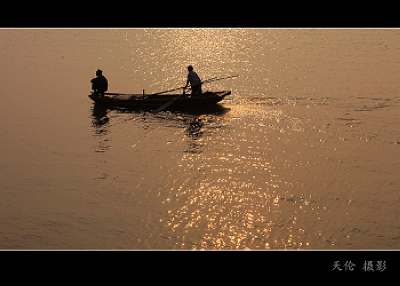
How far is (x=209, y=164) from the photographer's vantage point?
18.9 metres

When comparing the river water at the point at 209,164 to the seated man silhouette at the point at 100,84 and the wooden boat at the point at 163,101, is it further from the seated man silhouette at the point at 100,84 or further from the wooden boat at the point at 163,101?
the seated man silhouette at the point at 100,84

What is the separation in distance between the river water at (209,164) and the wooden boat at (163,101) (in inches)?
22.0

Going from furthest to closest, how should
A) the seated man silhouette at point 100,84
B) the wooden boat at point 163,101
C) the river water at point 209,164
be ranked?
the seated man silhouette at point 100,84 → the wooden boat at point 163,101 → the river water at point 209,164

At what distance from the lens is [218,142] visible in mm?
21469

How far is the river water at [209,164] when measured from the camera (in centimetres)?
1388

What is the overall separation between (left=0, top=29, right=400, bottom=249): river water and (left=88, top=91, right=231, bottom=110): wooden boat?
0.56 metres

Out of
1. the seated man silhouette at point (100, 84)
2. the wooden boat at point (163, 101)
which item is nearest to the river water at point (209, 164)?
the wooden boat at point (163, 101)

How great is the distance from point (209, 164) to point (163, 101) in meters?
8.16

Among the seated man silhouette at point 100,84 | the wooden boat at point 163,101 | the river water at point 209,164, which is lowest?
the river water at point 209,164

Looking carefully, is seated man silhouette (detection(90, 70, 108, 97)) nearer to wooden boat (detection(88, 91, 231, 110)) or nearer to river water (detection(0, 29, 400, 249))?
wooden boat (detection(88, 91, 231, 110))

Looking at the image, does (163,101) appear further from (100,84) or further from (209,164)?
(209,164)

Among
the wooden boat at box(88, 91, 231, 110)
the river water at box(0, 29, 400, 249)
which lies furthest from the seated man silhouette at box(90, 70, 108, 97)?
the river water at box(0, 29, 400, 249)

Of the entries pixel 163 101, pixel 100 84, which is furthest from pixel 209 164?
pixel 100 84

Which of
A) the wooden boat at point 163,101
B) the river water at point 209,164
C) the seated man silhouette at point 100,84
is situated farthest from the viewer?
the seated man silhouette at point 100,84
